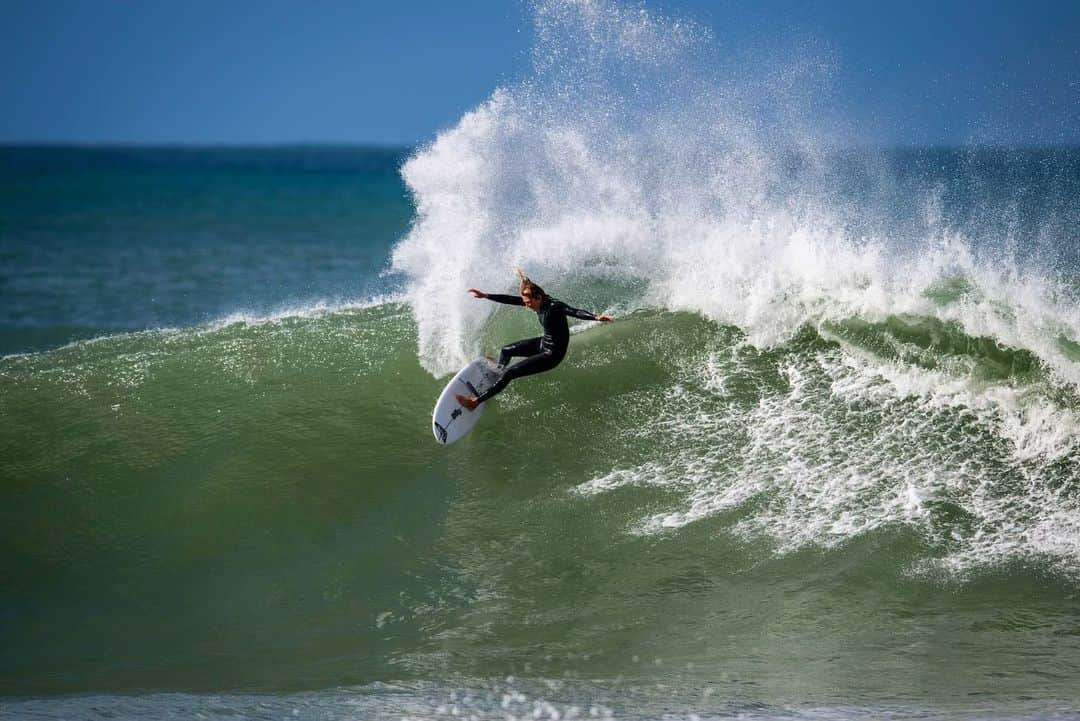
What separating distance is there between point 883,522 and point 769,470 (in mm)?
794

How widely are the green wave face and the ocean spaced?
0.08 ft

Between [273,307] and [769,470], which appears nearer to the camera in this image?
[769,470]

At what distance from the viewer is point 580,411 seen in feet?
23.9

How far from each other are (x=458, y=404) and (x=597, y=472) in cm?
111

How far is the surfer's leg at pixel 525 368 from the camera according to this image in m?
6.93

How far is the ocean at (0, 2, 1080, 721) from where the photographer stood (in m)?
4.75

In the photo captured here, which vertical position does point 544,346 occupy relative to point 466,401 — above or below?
above

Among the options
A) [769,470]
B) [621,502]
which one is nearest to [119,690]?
[621,502]

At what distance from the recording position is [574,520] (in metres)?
6.20

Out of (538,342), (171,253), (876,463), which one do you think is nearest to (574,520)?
(538,342)

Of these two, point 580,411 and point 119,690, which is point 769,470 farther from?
point 119,690

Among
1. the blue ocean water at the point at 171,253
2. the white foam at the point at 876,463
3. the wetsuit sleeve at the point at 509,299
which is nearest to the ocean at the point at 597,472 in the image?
the white foam at the point at 876,463

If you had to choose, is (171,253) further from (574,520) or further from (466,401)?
(574,520)

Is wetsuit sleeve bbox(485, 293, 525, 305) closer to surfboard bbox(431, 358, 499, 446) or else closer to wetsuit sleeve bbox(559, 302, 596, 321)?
wetsuit sleeve bbox(559, 302, 596, 321)
